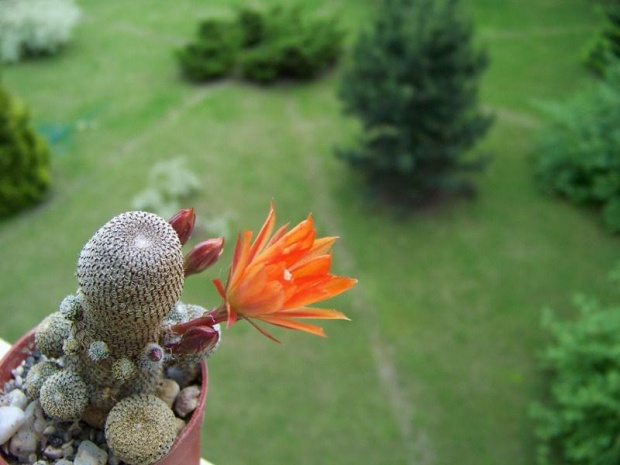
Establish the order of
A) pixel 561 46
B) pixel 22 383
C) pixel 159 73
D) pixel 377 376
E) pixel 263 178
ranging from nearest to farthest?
pixel 22 383
pixel 377 376
pixel 263 178
pixel 159 73
pixel 561 46

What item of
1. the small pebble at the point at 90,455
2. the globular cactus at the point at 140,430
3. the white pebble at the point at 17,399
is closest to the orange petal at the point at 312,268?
the globular cactus at the point at 140,430

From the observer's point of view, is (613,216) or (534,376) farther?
(613,216)

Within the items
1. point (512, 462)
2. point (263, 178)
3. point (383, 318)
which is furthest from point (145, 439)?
point (263, 178)

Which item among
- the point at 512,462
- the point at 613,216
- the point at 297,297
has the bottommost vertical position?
the point at 512,462

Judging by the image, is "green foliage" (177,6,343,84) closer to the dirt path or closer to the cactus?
the dirt path

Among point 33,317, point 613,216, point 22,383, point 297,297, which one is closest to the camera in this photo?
point 297,297

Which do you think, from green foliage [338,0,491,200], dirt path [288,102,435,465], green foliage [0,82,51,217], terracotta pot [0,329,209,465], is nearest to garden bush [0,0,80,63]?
green foliage [0,82,51,217]

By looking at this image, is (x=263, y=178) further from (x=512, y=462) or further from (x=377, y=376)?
(x=512, y=462)
